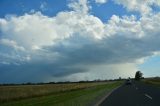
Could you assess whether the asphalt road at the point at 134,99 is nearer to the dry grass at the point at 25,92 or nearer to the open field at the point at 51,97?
the open field at the point at 51,97

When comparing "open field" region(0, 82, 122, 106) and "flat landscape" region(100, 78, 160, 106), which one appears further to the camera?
"open field" region(0, 82, 122, 106)

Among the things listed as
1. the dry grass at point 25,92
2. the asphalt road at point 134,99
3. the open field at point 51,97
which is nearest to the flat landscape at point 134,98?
the asphalt road at point 134,99

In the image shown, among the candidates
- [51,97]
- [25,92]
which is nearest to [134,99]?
[51,97]

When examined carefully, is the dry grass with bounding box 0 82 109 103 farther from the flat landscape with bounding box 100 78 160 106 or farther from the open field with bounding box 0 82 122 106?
the flat landscape with bounding box 100 78 160 106

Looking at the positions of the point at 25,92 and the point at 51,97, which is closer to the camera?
the point at 51,97

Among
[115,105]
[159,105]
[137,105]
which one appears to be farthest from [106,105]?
[159,105]

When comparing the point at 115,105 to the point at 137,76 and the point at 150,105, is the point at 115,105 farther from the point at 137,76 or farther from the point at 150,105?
the point at 137,76

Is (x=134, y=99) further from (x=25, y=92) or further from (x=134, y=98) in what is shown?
(x=25, y=92)

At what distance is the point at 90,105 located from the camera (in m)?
21.4

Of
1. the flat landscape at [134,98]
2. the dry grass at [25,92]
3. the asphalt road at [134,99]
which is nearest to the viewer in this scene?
the asphalt road at [134,99]

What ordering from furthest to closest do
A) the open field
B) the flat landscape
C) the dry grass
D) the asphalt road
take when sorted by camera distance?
the dry grass
the open field
the flat landscape
the asphalt road

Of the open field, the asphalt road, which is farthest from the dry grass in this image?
the asphalt road

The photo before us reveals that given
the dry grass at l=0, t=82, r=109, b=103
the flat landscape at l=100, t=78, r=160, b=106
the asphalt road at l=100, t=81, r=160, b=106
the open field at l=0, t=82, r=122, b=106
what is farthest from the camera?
the dry grass at l=0, t=82, r=109, b=103

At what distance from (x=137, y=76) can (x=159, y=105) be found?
184234 mm
